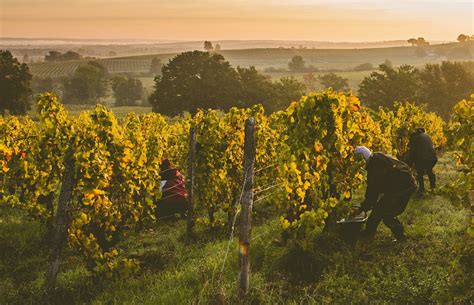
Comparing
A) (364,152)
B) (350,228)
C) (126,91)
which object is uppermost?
(126,91)

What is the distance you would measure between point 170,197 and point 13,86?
38.6 meters

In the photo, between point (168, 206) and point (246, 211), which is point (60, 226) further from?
A: point (168, 206)

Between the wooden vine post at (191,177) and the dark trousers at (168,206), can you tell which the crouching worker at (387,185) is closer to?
the wooden vine post at (191,177)

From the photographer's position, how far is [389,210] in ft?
22.9

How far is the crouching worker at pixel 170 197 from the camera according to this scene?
10.5 meters

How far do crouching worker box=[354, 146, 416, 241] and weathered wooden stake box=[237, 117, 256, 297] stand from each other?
2.49 metres

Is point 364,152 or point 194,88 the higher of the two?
point 194,88

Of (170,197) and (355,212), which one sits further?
(170,197)

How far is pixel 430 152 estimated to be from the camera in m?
10.3

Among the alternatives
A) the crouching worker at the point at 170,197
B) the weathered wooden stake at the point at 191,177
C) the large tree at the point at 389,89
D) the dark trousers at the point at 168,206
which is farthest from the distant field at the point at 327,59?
the weathered wooden stake at the point at 191,177

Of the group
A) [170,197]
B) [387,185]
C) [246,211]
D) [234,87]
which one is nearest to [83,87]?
[234,87]

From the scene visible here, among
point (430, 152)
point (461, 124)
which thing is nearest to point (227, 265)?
point (461, 124)

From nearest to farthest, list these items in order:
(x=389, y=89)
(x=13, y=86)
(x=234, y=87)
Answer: (x=13, y=86)
(x=234, y=87)
(x=389, y=89)

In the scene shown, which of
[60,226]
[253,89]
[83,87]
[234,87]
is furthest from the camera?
[83,87]
